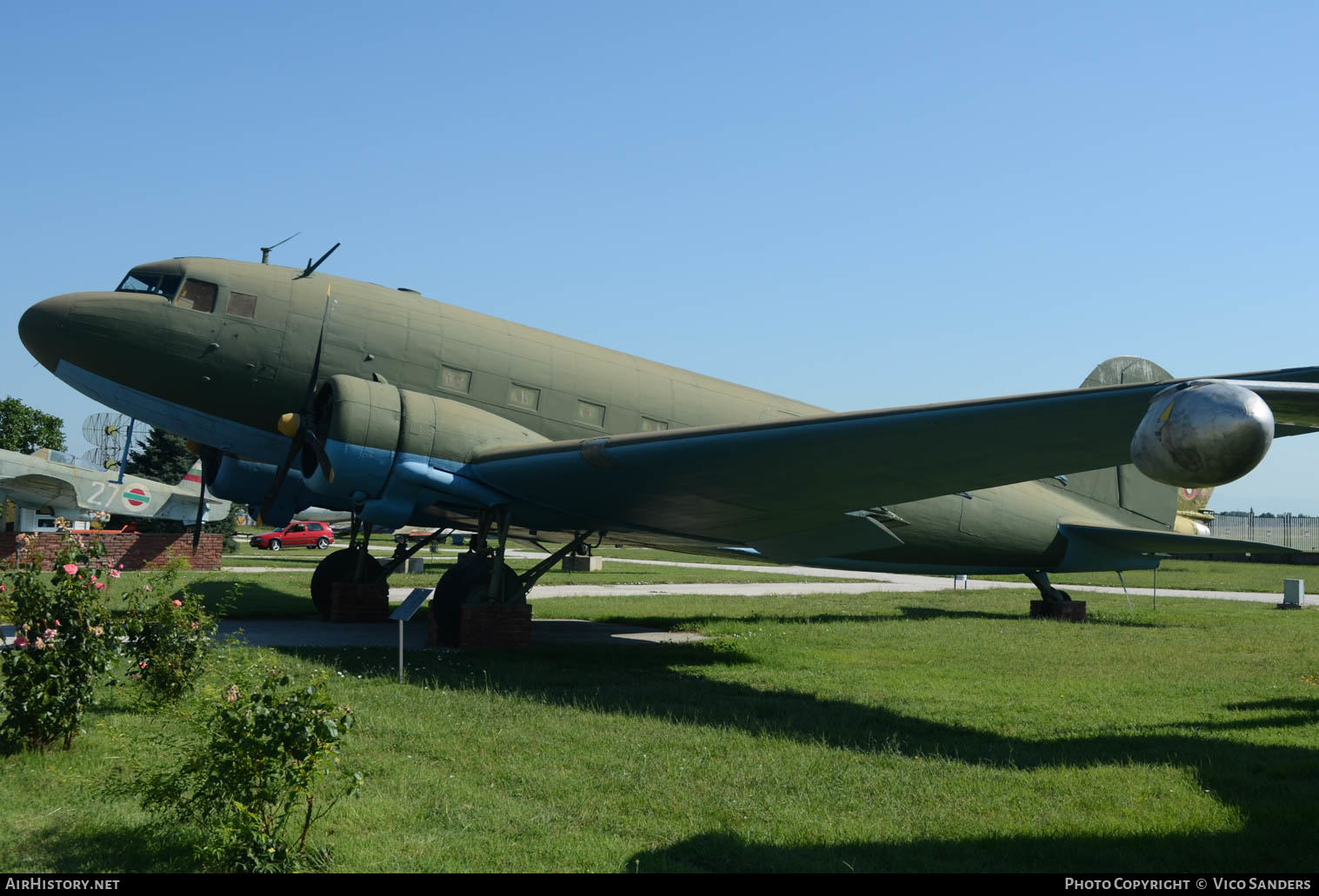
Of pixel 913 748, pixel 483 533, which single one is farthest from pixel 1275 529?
pixel 913 748

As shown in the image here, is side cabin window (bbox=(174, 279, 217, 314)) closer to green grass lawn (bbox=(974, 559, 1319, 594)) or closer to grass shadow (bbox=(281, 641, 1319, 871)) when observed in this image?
grass shadow (bbox=(281, 641, 1319, 871))

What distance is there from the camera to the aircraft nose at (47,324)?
13.9 m

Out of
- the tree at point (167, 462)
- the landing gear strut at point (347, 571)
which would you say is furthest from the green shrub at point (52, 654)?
Answer: the tree at point (167, 462)

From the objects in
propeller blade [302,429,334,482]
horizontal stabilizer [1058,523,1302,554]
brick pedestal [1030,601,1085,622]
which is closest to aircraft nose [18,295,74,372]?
propeller blade [302,429,334,482]

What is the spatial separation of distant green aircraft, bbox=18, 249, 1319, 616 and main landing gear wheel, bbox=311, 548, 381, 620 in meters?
2.93

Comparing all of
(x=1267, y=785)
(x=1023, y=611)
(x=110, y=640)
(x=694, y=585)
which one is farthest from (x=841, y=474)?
(x=694, y=585)

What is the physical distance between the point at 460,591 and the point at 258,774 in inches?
358

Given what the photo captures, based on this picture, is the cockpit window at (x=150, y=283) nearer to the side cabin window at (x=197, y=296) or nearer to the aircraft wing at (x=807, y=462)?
the side cabin window at (x=197, y=296)

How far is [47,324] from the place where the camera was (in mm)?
13961

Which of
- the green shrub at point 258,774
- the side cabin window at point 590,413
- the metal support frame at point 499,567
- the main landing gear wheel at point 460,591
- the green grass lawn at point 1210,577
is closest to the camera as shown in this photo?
the green shrub at point 258,774

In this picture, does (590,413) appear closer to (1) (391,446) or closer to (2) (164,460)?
(1) (391,446)

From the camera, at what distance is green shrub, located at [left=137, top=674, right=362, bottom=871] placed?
16.2ft

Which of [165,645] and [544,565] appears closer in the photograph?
[165,645]

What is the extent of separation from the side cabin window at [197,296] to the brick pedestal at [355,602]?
20.4 ft
